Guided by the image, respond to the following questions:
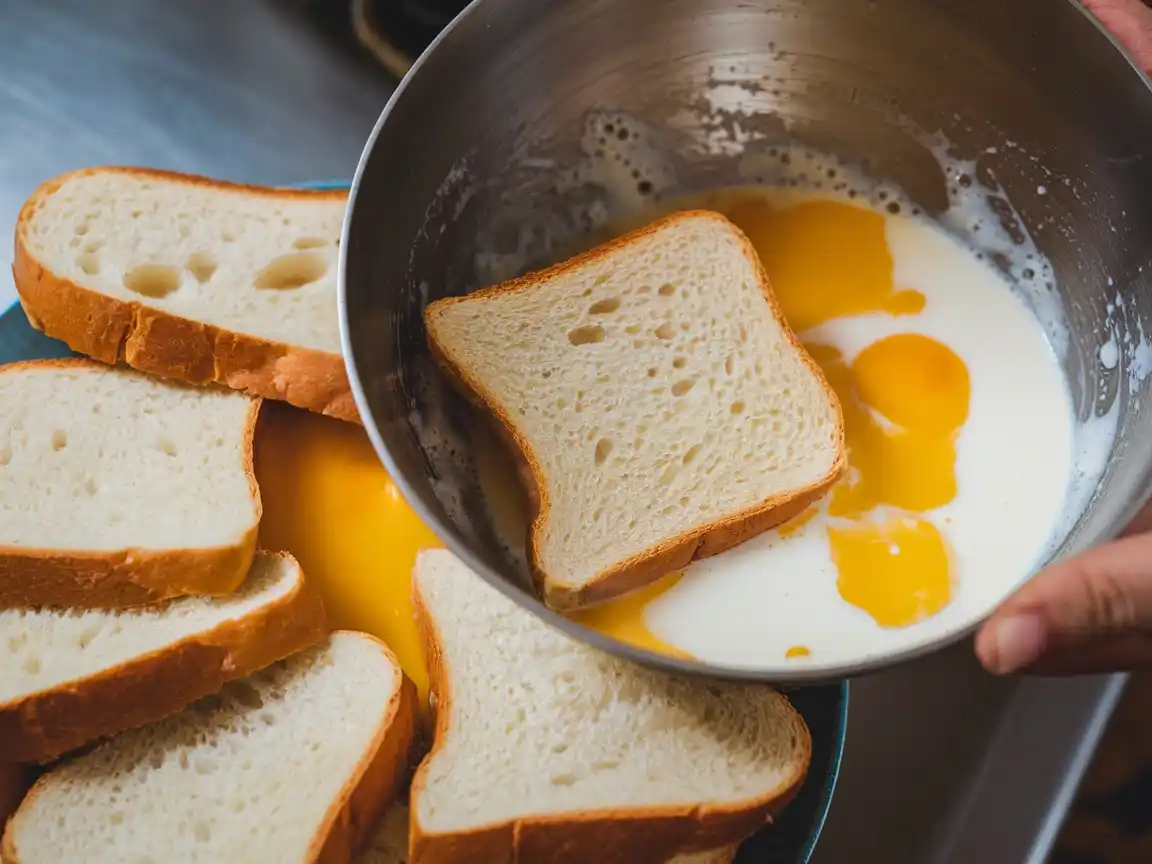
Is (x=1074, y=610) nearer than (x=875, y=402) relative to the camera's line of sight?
Yes

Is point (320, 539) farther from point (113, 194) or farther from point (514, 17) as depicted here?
point (514, 17)

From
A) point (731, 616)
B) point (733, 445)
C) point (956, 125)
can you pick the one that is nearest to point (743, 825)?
point (731, 616)

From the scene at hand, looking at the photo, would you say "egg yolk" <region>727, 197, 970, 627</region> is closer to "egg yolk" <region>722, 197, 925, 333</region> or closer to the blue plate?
"egg yolk" <region>722, 197, 925, 333</region>

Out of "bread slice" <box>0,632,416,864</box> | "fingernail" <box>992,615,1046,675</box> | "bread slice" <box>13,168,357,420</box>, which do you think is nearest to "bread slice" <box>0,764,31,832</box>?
"bread slice" <box>0,632,416,864</box>

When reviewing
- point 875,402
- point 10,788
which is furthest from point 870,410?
point 10,788

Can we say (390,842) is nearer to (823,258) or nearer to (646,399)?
(646,399)

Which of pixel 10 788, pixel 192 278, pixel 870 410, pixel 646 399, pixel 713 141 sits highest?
pixel 713 141

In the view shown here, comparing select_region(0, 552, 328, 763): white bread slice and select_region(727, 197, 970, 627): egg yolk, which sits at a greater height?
select_region(727, 197, 970, 627): egg yolk
